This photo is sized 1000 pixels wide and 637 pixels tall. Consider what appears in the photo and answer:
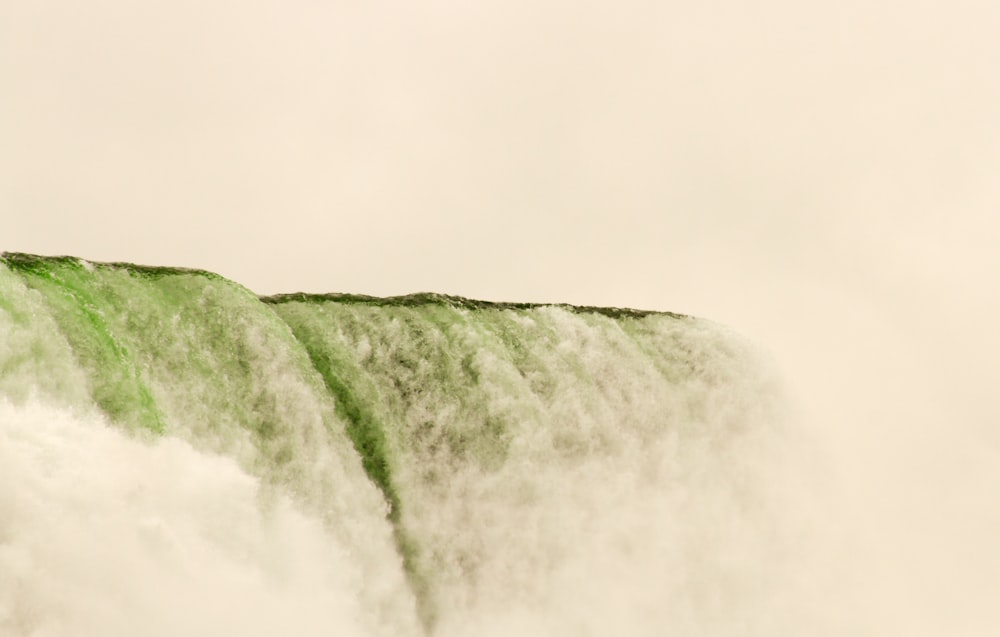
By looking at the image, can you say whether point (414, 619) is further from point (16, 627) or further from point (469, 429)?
point (16, 627)

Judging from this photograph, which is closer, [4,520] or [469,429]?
[4,520]

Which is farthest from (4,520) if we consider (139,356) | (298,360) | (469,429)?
(469,429)

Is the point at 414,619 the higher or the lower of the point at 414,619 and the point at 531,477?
the lower

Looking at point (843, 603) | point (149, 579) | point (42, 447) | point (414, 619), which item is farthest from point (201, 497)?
point (843, 603)

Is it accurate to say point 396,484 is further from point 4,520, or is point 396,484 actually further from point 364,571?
point 4,520

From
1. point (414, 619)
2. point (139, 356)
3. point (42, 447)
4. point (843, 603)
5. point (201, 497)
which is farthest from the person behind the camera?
point (843, 603)

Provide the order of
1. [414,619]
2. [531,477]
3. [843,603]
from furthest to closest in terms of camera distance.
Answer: [843,603] < [531,477] < [414,619]

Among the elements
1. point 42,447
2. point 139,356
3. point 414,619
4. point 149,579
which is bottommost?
point 414,619
